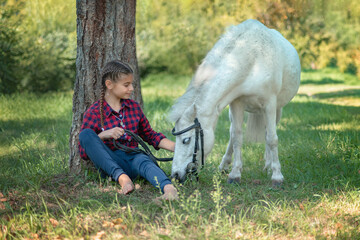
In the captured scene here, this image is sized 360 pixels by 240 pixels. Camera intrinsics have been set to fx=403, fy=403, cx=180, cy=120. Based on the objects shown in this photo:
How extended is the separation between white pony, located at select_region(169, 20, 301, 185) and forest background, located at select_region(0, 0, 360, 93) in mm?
3568

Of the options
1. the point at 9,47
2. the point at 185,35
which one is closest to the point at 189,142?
the point at 9,47

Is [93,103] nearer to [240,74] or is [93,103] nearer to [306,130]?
[240,74]

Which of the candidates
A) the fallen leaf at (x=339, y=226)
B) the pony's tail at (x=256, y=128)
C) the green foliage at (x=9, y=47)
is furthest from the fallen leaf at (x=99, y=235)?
the green foliage at (x=9, y=47)

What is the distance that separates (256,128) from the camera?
546 cm

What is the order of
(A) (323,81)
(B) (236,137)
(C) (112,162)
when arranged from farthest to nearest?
(A) (323,81)
(B) (236,137)
(C) (112,162)

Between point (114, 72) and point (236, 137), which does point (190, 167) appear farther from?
point (114, 72)

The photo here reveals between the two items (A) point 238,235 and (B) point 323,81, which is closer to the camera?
(A) point 238,235

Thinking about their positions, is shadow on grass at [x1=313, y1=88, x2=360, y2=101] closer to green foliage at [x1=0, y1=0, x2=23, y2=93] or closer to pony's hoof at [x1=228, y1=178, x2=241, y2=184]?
green foliage at [x1=0, y1=0, x2=23, y2=93]

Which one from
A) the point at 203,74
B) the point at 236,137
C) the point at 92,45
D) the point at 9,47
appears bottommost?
the point at 236,137

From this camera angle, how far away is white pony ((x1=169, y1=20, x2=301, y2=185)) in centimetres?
389

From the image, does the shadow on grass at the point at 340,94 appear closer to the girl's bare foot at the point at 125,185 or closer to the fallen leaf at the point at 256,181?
the fallen leaf at the point at 256,181

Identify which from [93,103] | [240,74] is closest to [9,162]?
[93,103]

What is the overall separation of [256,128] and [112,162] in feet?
7.87

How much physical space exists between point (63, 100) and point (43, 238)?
28.0 ft
